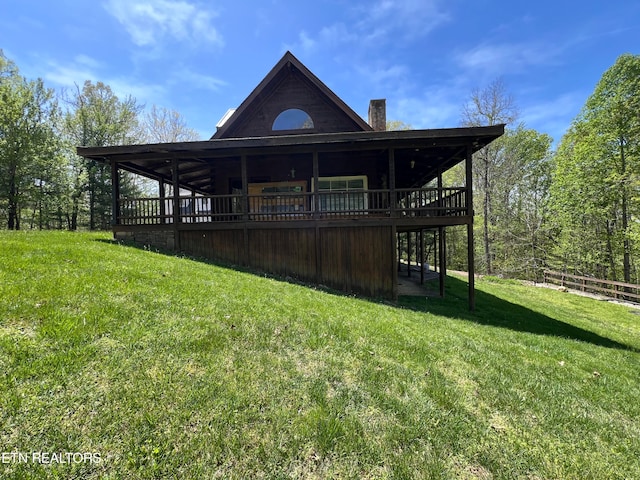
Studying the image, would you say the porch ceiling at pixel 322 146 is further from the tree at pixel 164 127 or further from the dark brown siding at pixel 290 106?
the tree at pixel 164 127

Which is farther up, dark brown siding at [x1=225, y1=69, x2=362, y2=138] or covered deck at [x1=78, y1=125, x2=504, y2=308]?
dark brown siding at [x1=225, y1=69, x2=362, y2=138]

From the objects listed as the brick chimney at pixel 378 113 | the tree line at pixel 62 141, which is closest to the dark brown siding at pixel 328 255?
the brick chimney at pixel 378 113

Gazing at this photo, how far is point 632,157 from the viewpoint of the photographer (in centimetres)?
1734

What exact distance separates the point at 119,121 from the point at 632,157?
39.4 metres

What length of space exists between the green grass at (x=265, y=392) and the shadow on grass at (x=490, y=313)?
244 cm

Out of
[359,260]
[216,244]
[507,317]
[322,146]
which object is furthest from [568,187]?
[216,244]

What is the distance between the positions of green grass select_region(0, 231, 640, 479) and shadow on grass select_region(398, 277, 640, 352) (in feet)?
7.86

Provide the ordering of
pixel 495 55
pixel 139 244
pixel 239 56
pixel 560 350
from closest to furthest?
pixel 560 350 → pixel 139 244 → pixel 239 56 → pixel 495 55

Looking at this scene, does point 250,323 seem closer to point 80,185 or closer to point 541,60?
point 80,185

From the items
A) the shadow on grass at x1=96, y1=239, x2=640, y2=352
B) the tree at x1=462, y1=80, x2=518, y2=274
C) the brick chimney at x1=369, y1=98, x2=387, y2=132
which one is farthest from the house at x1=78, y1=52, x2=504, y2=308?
the tree at x1=462, y1=80, x2=518, y2=274

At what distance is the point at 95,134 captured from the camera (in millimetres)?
25859

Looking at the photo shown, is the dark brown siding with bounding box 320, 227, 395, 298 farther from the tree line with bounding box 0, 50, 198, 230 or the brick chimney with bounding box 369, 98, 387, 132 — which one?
the tree line with bounding box 0, 50, 198, 230

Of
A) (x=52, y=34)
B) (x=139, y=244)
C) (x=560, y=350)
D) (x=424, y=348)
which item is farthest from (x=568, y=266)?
(x=52, y=34)

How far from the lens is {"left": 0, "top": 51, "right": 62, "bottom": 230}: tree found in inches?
810
